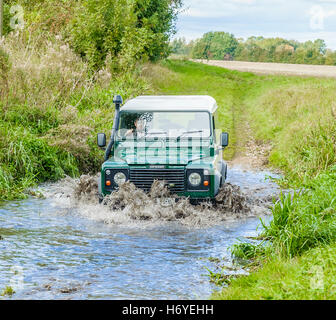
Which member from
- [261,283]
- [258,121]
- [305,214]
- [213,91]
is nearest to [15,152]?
[305,214]

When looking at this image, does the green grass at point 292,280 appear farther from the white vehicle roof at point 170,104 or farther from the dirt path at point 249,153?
the dirt path at point 249,153

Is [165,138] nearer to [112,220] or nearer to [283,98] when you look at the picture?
[112,220]

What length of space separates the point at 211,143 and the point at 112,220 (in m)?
2.19

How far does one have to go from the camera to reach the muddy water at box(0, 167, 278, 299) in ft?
21.9

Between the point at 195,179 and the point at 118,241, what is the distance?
5.60 feet

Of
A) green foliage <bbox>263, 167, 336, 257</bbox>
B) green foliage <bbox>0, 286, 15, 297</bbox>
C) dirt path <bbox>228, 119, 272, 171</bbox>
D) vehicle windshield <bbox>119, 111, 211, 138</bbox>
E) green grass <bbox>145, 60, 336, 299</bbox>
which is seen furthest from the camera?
dirt path <bbox>228, 119, 272, 171</bbox>

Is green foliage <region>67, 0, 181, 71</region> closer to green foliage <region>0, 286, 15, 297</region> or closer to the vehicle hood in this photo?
the vehicle hood

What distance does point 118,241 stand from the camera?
8.72 m

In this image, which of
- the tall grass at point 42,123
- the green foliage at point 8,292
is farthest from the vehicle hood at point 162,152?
the green foliage at point 8,292

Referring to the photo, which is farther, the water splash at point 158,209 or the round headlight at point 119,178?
the round headlight at point 119,178

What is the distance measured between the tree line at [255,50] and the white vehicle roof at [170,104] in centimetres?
5647

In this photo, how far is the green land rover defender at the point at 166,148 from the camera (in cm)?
963

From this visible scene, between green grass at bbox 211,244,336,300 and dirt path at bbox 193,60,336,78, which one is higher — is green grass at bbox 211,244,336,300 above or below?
below

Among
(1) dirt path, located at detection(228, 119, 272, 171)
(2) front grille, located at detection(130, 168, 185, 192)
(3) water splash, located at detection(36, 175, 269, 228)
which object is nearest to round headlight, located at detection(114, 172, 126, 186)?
(3) water splash, located at detection(36, 175, 269, 228)
